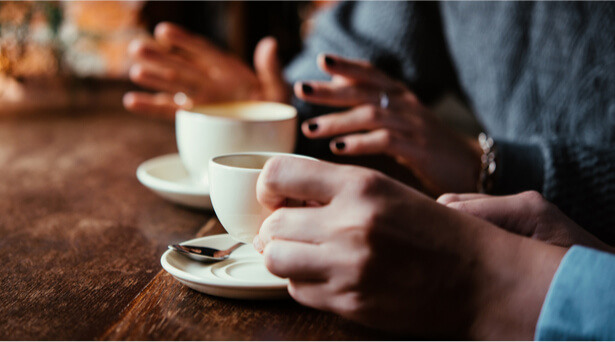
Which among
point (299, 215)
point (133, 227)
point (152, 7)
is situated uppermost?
point (152, 7)

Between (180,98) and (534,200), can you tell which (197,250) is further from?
(180,98)

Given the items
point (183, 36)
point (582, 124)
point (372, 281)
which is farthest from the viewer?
point (183, 36)

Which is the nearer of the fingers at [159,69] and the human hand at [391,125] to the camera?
the human hand at [391,125]

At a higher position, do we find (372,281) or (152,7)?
(152,7)

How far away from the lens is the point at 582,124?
100 centimetres

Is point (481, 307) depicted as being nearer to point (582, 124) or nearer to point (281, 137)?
point (281, 137)

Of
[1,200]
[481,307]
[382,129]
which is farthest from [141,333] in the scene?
[382,129]

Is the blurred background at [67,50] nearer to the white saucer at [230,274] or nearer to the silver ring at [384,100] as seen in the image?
the silver ring at [384,100]

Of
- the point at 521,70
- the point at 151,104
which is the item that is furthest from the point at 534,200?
the point at 151,104

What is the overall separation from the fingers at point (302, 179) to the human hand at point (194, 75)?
2.33 feet

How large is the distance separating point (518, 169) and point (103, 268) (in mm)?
582

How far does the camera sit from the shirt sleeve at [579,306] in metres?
0.38

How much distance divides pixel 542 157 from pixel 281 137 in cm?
38

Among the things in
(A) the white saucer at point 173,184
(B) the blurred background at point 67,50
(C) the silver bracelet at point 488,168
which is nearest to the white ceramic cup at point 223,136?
(A) the white saucer at point 173,184
